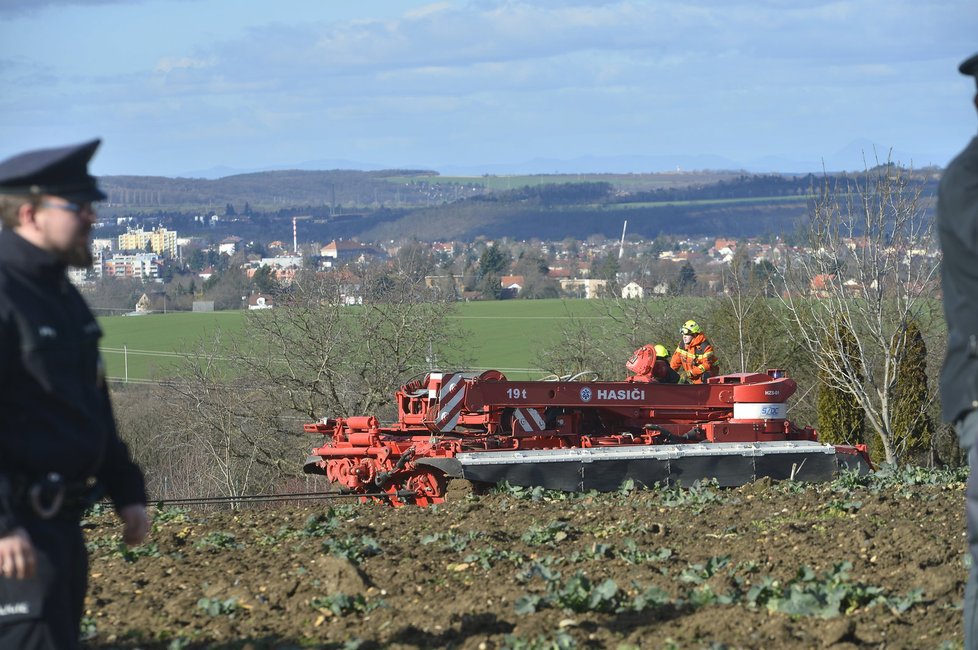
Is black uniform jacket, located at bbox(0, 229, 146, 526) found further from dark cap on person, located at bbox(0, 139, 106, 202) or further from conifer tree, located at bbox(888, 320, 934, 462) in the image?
conifer tree, located at bbox(888, 320, 934, 462)

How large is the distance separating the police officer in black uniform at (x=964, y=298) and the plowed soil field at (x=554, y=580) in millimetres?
1498

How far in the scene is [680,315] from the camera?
4297 cm

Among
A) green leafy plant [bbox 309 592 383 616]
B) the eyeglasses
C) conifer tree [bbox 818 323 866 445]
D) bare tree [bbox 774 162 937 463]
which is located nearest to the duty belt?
the eyeglasses

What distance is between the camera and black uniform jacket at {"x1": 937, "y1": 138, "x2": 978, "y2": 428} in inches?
164

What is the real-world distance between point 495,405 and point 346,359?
77.1 feet

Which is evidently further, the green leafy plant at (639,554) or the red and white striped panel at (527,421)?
the red and white striped panel at (527,421)

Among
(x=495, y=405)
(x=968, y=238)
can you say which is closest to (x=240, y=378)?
(x=495, y=405)

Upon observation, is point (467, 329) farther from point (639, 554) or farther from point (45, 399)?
point (45, 399)

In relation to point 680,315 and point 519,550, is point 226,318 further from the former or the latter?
point 519,550

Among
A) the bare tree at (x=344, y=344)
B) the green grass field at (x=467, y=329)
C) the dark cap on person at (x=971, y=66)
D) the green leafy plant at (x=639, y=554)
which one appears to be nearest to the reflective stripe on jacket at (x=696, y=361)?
the green leafy plant at (x=639, y=554)

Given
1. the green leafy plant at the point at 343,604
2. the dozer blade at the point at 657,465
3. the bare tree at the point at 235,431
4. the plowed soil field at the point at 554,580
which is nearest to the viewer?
the plowed soil field at the point at 554,580

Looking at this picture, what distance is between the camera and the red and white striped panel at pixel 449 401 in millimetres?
15633

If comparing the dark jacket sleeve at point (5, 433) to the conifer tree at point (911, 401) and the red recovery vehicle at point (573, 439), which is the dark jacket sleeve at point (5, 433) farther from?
the conifer tree at point (911, 401)

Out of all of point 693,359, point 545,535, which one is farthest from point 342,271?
point 545,535
